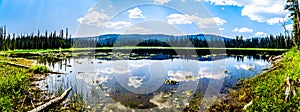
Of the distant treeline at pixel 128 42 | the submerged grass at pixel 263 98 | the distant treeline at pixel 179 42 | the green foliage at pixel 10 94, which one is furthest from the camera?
the distant treeline at pixel 179 42

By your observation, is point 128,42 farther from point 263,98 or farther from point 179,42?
point 263,98

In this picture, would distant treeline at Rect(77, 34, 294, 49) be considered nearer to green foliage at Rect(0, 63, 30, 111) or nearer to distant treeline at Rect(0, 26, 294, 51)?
distant treeline at Rect(0, 26, 294, 51)

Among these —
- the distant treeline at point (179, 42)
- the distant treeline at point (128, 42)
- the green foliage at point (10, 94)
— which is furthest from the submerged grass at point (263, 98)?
the distant treeline at point (179, 42)

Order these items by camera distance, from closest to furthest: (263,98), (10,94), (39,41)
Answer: (263,98) < (10,94) < (39,41)

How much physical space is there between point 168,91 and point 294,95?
20.6ft

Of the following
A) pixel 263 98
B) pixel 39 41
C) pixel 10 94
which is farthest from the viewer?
pixel 39 41

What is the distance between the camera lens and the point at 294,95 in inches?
331

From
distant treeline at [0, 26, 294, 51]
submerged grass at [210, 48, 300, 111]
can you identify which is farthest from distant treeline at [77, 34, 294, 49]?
submerged grass at [210, 48, 300, 111]

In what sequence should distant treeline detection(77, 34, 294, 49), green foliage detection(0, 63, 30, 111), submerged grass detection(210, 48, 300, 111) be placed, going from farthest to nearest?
distant treeline detection(77, 34, 294, 49) → green foliage detection(0, 63, 30, 111) → submerged grass detection(210, 48, 300, 111)

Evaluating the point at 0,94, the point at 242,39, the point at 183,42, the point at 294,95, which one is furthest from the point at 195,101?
the point at 242,39

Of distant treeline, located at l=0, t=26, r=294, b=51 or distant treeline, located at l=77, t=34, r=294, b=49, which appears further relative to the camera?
distant treeline, located at l=77, t=34, r=294, b=49

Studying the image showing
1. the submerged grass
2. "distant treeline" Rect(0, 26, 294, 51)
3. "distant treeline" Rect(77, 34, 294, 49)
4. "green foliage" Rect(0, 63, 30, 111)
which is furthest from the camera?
"distant treeline" Rect(77, 34, 294, 49)

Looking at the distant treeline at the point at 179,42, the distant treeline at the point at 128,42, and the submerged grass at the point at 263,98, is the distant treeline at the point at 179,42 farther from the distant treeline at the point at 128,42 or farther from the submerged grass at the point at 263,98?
the submerged grass at the point at 263,98

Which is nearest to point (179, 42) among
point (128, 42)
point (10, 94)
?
point (128, 42)
